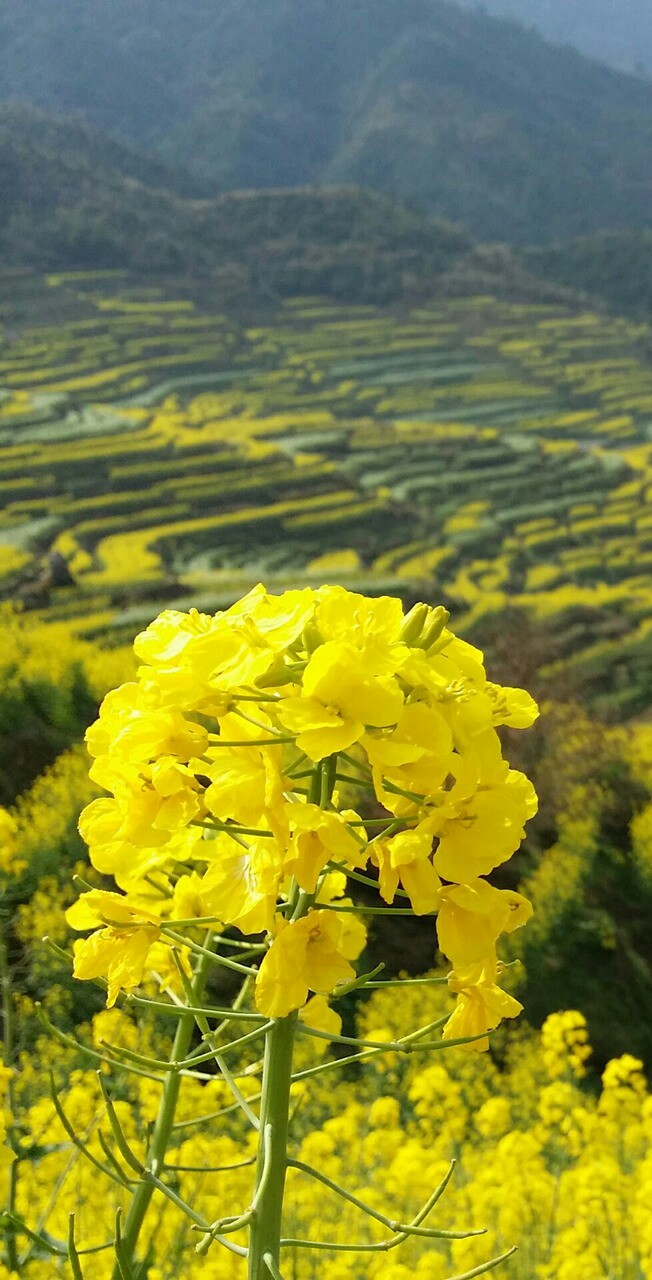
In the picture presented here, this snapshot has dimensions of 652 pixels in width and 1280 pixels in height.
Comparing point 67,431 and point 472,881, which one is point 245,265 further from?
point 472,881

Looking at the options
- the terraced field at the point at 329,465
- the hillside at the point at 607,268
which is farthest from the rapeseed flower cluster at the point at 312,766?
the hillside at the point at 607,268

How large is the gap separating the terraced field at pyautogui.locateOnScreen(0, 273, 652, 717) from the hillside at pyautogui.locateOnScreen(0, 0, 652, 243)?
49.7 m

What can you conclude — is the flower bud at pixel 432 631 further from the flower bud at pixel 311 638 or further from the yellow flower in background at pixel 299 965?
the yellow flower in background at pixel 299 965

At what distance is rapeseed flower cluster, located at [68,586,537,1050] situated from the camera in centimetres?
92

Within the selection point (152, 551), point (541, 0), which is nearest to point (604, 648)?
point (152, 551)

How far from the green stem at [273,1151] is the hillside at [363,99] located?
282 ft

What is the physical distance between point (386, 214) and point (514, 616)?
3952 centimetres

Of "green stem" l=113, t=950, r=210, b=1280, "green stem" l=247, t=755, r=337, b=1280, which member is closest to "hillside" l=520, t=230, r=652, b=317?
"green stem" l=113, t=950, r=210, b=1280

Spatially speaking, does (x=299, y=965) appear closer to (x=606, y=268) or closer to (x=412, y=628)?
(x=412, y=628)

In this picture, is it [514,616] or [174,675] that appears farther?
[514,616]

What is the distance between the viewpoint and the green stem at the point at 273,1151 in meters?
0.97

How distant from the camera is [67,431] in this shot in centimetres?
2178

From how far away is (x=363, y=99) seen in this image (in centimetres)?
9944

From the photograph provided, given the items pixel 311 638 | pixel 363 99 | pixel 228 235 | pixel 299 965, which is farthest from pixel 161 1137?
pixel 363 99
